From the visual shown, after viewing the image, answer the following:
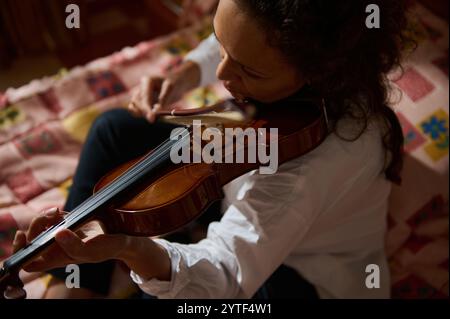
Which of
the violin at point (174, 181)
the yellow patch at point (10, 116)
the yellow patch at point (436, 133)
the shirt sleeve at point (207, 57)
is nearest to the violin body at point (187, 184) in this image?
the violin at point (174, 181)

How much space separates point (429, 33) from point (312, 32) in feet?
2.37

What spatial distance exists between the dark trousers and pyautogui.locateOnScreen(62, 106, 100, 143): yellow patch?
24 centimetres

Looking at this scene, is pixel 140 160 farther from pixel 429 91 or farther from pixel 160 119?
pixel 429 91

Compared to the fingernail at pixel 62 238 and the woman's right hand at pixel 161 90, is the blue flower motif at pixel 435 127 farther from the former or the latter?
the fingernail at pixel 62 238

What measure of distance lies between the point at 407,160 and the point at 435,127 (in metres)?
0.11

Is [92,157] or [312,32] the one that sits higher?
[312,32]

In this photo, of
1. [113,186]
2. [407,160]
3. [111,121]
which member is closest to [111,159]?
[111,121]

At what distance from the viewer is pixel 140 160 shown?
2.70ft

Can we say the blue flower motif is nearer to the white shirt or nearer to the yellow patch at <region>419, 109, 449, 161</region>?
the yellow patch at <region>419, 109, 449, 161</region>

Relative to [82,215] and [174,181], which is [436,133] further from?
[82,215]

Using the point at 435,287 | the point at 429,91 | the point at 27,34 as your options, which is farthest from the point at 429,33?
the point at 27,34
